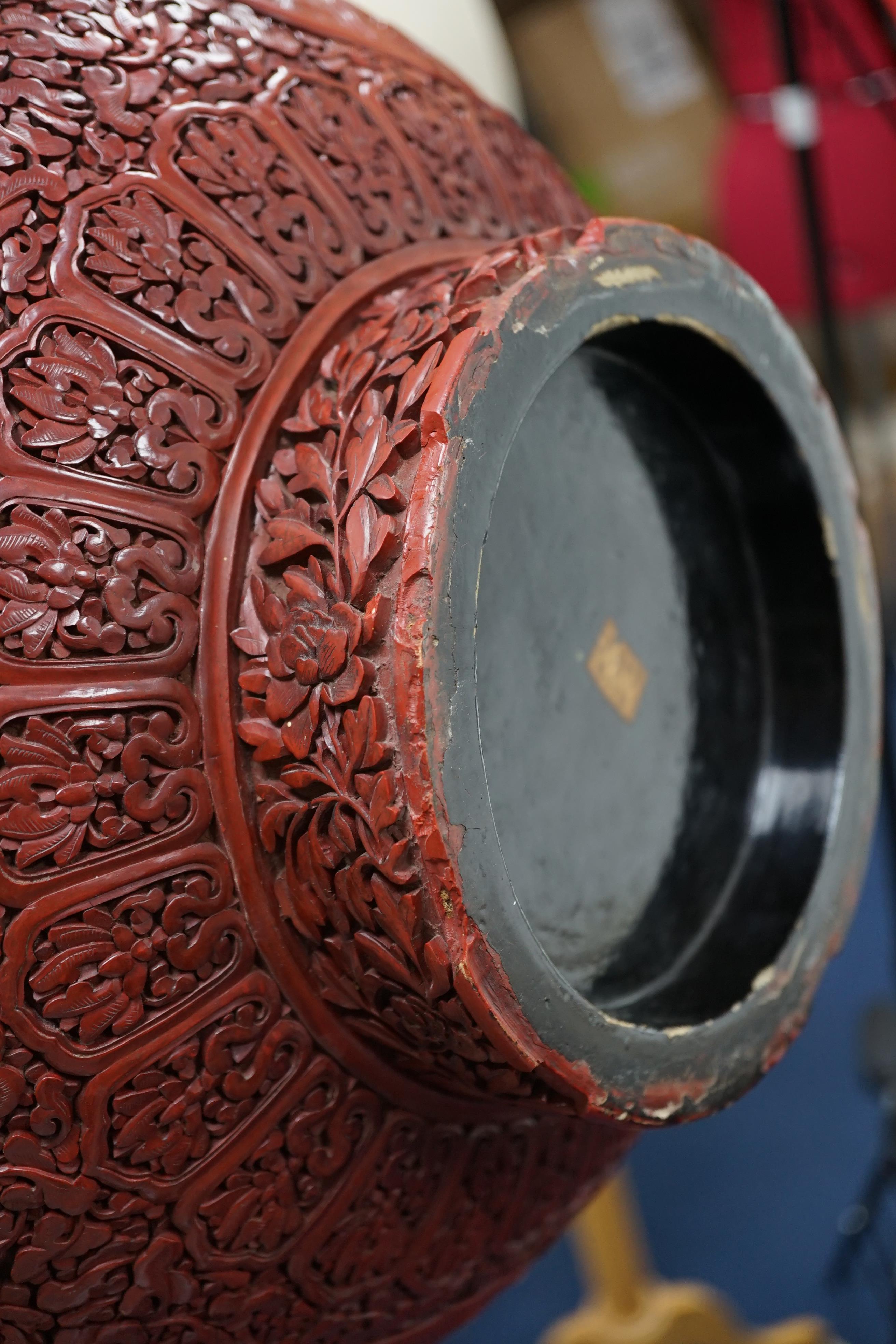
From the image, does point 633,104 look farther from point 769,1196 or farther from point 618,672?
point 618,672

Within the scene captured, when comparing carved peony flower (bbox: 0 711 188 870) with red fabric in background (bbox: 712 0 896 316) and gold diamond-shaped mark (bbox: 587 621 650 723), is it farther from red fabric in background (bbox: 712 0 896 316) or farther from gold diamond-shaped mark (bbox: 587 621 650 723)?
red fabric in background (bbox: 712 0 896 316)

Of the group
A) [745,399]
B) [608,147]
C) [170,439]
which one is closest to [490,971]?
[170,439]

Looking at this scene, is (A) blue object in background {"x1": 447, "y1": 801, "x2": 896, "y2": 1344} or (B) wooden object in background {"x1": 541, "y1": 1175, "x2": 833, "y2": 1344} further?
(A) blue object in background {"x1": 447, "y1": 801, "x2": 896, "y2": 1344}

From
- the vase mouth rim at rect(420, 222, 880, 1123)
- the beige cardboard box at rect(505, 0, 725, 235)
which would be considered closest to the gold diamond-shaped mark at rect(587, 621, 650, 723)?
the vase mouth rim at rect(420, 222, 880, 1123)

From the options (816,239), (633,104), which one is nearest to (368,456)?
(816,239)

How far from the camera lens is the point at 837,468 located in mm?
826

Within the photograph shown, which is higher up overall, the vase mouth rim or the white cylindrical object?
the white cylindrical object

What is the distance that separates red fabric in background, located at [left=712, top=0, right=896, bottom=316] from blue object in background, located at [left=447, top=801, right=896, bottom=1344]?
1.45 m

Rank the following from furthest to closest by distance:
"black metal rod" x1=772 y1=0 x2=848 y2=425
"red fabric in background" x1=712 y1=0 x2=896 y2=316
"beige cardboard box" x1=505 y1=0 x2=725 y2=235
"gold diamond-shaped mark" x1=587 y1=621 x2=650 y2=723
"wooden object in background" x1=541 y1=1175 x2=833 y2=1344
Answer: "beige cardboard box" x1=505 y1=0 x2=725 y2=235
"red fabric in background" x1=712 y1=0 x2=896 y2=316
"wooden object in background" x1=541 y1=1175 x2=833 y2=1344
"black metal rod" x1=772 y1=0 x2=848 y2=425
"gold diamond-shaped mark" x1=587 y1=621 x2=650 y2=723

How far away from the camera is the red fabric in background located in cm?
257

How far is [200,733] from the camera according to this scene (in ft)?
1.94

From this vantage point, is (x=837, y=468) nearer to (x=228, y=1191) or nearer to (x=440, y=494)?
(x=440, y=494)

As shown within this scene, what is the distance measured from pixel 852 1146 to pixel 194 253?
159cm

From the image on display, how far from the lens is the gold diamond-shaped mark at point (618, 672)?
74cm
